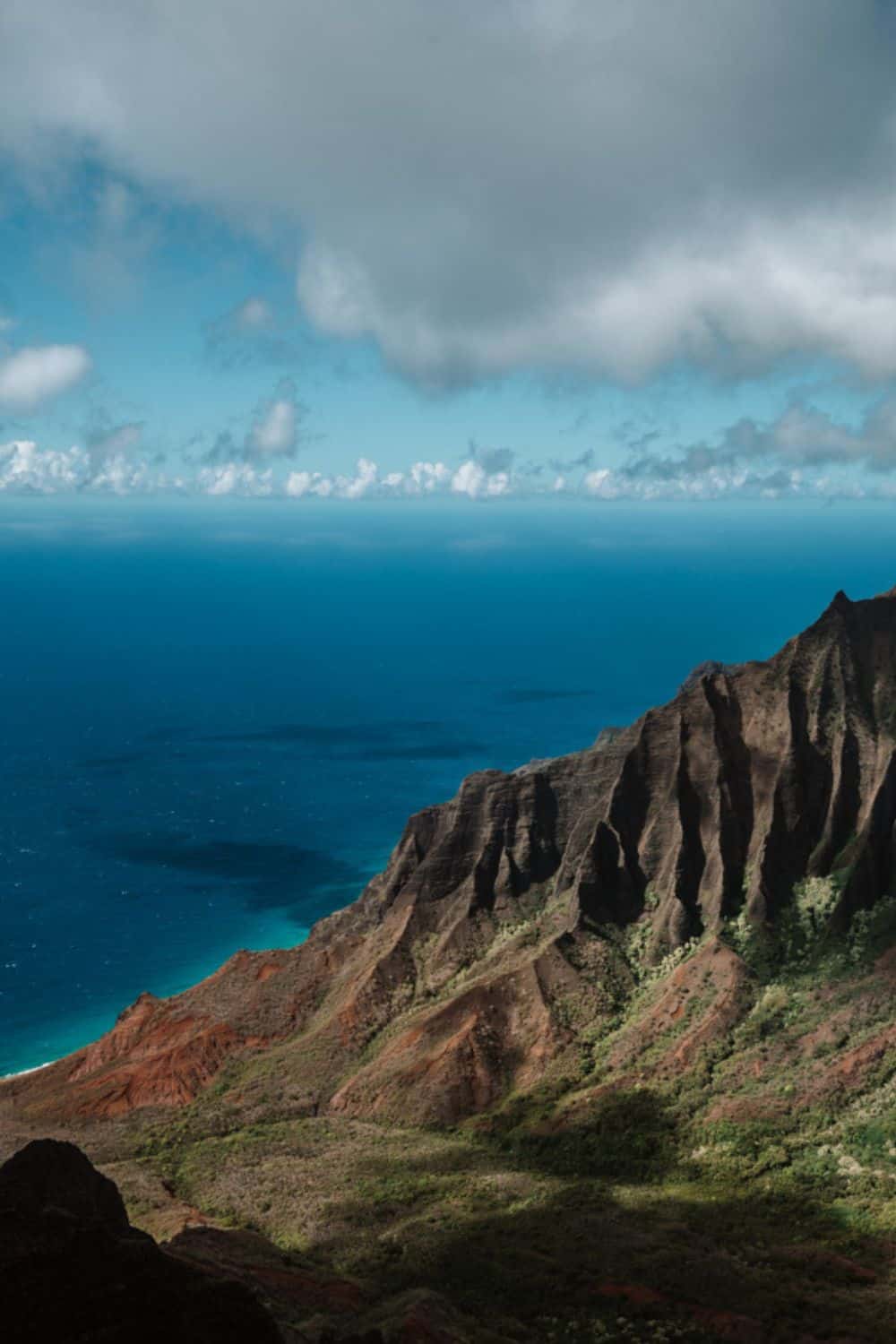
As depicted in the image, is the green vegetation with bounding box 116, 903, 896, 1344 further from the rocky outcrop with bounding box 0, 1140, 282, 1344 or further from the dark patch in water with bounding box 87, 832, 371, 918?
the dark patch in water with bounding box 87, 832, 371, 918

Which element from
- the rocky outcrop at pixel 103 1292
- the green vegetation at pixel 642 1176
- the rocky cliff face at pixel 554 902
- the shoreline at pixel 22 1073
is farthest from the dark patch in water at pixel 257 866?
the rocky outcrop at pixel 103 1292

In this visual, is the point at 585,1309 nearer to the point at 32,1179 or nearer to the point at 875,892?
the point at 32,1179

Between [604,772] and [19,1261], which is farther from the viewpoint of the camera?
[604,772]

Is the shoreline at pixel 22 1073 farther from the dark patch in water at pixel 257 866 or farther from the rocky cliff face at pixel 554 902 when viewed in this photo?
the dark patch in water at pixel 257 866

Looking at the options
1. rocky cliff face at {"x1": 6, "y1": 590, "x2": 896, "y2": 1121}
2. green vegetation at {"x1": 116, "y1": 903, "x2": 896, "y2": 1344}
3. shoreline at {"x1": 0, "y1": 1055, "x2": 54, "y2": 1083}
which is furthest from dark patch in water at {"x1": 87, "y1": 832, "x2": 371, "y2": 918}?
green vegetation at {"x1": 116, "y1": 903, "x2": 896, "y2": 1344}

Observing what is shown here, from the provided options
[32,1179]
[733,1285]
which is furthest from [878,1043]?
[32,1179]

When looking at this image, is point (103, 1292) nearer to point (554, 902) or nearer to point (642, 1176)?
point (642, 1176)
